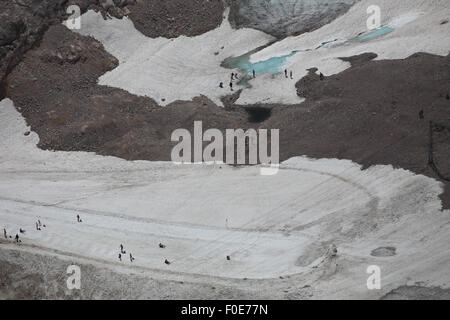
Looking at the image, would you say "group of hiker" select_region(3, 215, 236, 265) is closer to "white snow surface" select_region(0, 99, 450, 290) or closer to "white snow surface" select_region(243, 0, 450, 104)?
"white snow surface" select_region(0, 99, 450, 290)

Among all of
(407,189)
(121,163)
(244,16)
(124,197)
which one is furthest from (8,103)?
(407,189)

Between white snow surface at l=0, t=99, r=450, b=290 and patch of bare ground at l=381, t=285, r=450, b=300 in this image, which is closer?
patch of bare ground at l=381, t=285, r=450, b=300

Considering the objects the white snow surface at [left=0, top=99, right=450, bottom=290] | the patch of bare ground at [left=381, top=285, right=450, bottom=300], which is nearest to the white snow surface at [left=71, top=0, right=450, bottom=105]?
the white snow surface at [left=0, top=99, right=450, bottom=290]

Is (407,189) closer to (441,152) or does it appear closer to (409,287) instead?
(441,152)

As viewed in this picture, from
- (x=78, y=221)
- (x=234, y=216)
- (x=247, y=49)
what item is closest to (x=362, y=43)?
(x=247, y=49)

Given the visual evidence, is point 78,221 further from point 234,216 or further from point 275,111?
point 275,111

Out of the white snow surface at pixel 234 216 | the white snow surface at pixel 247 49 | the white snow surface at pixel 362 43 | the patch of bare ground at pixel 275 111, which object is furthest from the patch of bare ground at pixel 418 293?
the white snow surface at pixel 362 43
